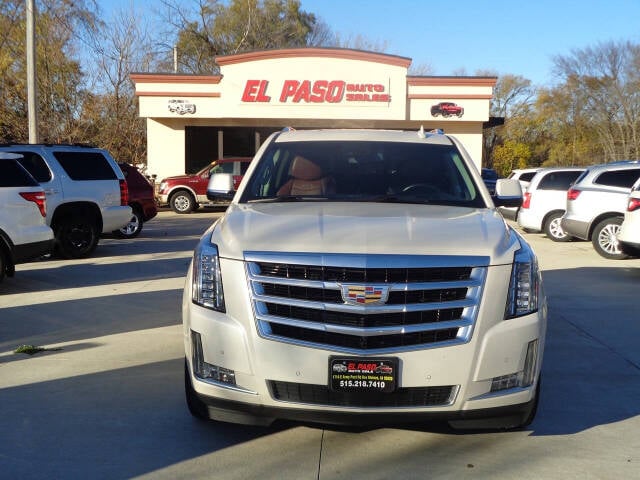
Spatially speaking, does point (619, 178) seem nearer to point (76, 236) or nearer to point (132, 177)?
point (76, 236)

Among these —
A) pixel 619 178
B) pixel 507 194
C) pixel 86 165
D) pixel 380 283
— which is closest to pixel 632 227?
pixel 619 178

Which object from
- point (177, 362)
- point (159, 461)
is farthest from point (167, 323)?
point (159, 461)

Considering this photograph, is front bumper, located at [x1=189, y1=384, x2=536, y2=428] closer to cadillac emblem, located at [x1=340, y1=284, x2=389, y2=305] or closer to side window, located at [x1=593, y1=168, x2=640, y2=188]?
cadillac emblem, located at [x1=340, y1=284, x2=389, y2=305]

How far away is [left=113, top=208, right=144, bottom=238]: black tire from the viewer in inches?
623

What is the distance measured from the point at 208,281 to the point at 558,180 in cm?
1351

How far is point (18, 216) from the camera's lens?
9.33m

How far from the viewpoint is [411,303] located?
12.6 feet

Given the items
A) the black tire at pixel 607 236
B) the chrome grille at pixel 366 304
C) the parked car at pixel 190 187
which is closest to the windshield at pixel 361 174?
the chrome grille at pixel 366 304

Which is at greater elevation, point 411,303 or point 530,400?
point 411,303

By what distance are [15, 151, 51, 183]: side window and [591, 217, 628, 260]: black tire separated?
9806mm

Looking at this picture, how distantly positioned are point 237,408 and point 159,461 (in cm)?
57

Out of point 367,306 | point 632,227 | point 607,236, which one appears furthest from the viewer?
point 607,236

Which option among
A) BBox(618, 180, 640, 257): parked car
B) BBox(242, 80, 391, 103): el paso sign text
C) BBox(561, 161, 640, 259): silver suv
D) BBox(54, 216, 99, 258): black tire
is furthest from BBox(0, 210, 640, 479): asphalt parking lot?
BBox(242, 80, 391, 103): el paso sign text

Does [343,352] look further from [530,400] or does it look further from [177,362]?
[177,362]
